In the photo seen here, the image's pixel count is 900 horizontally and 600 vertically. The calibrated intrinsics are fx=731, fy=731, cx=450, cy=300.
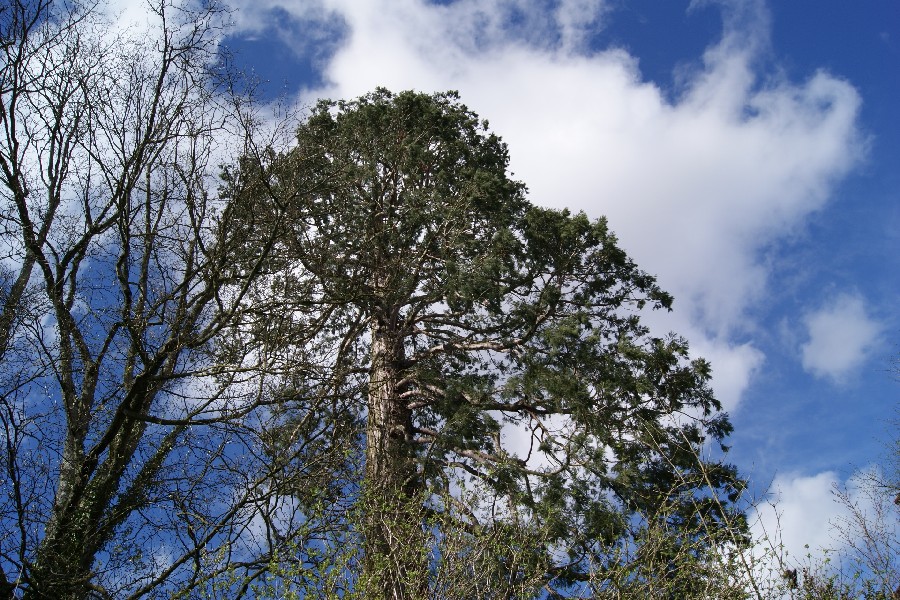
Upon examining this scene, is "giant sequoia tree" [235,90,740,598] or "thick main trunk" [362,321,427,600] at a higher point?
"giant sequoia tree" [235,90,740,598]

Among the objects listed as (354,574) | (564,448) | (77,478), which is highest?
(564,448)

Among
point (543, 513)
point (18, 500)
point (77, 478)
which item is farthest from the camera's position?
point (543, 513)

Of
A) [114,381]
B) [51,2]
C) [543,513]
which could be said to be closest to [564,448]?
[543,513]

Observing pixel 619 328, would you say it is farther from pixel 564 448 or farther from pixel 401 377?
pixel 401 377

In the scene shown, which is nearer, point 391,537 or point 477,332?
point 391,537

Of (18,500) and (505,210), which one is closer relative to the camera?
(18,500)

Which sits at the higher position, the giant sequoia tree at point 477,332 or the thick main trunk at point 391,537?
the giant sequoia tree at point 477,332

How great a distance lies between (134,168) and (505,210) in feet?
19.7

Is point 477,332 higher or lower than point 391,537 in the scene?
higher

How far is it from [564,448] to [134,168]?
18.2ft

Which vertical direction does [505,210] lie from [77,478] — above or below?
above

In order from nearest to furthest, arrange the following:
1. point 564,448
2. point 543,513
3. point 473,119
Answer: point 543,513
point 564,448
point 473,119

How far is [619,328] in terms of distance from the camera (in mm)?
10406

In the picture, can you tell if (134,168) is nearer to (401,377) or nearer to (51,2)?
(51,2)
